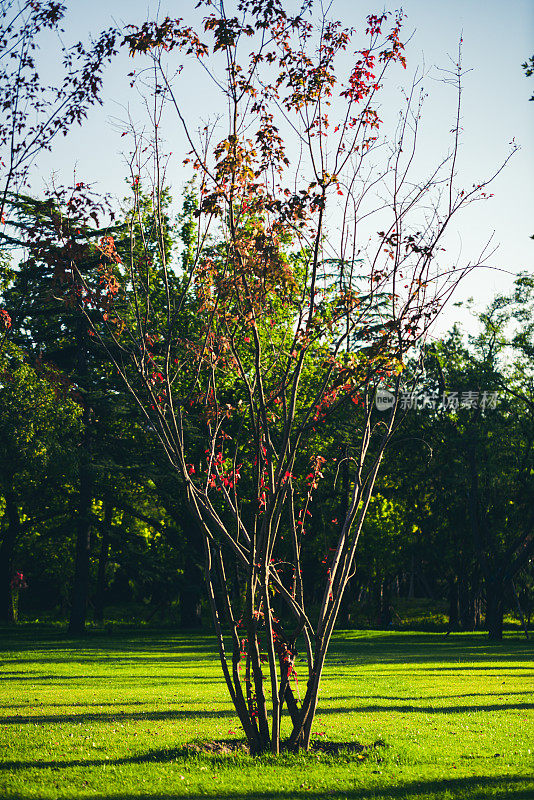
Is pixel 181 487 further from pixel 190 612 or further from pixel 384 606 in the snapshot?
pixel 384 606

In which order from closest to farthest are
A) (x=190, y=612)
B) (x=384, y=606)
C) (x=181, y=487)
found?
(x=181, y=487), (x=190, y=612), (x=384, y=606)

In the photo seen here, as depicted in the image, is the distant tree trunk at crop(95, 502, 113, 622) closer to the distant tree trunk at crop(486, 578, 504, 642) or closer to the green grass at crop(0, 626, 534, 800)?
the green grass at crop(0, 626, 534, 800)

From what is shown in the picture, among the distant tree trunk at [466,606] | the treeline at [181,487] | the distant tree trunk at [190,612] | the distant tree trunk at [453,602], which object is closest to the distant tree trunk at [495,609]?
the treeline at [181,487]

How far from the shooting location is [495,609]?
30.9 m

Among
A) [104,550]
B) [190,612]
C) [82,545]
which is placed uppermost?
[82,545]

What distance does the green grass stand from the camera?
255 inches

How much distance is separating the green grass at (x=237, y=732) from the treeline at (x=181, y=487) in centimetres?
719

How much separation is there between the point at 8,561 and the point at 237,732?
1114 inches

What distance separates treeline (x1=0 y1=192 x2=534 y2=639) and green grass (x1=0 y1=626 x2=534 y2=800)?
7193 mm

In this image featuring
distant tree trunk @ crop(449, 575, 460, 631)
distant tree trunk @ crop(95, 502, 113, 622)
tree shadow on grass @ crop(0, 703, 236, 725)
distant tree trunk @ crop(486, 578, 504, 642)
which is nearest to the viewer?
tree shadow on grass @ crop(0, 703, 236, 725)

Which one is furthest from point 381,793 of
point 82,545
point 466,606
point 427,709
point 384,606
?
point 466,606

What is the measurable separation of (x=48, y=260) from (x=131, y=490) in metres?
26.4

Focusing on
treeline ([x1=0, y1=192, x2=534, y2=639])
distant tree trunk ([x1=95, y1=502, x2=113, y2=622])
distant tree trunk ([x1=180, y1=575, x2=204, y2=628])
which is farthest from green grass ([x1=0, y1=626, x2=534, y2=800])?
distant tree trunk ([x1=180, y1=575, x2=204, y2=628])

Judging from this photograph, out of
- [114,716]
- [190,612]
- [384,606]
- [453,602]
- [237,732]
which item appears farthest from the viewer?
[384,606]
